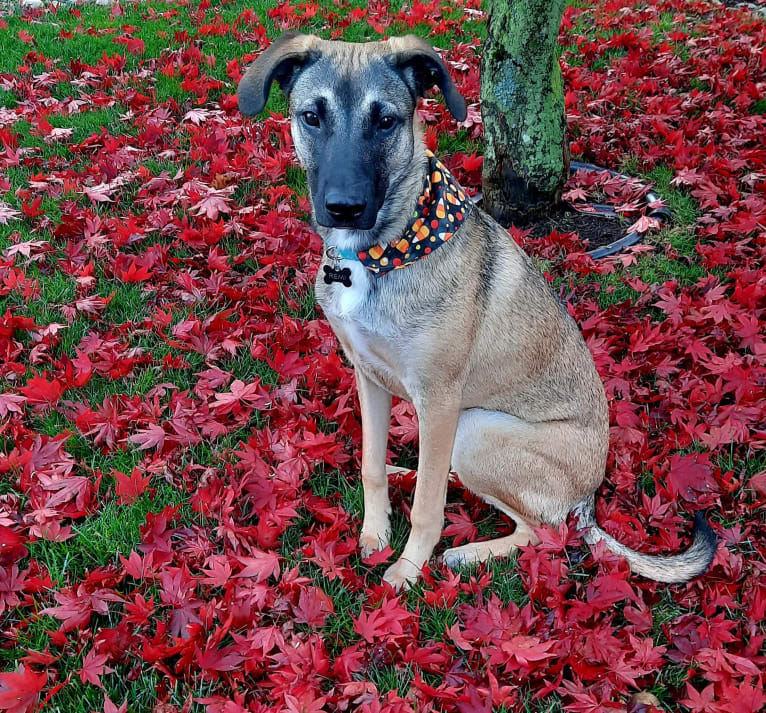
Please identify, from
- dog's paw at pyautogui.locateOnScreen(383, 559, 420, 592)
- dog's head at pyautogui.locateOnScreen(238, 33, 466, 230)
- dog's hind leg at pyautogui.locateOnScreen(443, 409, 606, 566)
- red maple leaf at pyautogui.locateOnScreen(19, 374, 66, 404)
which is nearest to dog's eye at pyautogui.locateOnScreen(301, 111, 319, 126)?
dog's head at pyautogui.locateOnScreen(238, 33, 466, 230)

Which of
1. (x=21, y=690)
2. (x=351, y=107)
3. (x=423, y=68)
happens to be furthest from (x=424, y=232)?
(x=21, y=690)

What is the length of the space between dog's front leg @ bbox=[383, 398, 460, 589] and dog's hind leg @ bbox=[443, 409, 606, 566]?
0.14m

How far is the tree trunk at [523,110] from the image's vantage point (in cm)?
476

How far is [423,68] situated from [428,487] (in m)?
1.69

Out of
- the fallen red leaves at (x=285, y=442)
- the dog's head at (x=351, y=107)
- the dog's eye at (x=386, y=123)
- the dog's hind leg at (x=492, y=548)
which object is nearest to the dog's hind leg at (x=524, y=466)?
the dog's hind leg at (x=492, y=548)

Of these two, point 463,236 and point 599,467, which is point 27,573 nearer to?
point 463,236

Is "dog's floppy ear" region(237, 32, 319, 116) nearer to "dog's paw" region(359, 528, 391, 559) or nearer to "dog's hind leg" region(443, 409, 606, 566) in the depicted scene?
"dog's hind leg" region(443, 409, 606, 566)

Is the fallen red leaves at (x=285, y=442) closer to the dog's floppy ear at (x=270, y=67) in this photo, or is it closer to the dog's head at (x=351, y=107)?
the dog's head at (x=351, y=107)

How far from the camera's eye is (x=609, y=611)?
104 inches

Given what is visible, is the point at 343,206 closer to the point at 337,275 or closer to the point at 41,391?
the point at 337,275

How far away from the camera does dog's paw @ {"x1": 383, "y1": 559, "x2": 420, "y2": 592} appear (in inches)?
114

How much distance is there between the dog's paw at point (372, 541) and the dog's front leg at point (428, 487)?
0.45ft

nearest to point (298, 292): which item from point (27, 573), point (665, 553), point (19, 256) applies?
point (19, 256)

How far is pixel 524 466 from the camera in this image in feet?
9.53
